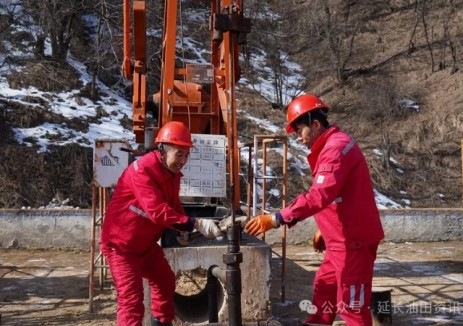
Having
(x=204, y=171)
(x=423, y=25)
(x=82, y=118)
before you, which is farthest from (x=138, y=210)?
(x=423, y=25)

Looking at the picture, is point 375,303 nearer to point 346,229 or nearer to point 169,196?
point 346,229

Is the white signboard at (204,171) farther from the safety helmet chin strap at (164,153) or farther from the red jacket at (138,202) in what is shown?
the safety helmet chin strap at (164,153)

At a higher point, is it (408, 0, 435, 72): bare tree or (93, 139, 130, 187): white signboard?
(408, 0, 435, 72): bare tree

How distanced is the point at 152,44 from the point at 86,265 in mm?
11276

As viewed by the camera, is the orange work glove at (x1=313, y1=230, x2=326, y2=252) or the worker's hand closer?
the worker's hand

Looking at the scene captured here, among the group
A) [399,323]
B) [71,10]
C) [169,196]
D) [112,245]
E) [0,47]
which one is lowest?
[399,323]

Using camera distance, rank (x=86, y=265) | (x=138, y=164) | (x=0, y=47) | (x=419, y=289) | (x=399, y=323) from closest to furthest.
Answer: (x=138, y=164) → (x=399, y=323) → (x=419, y=289) → (x=86, y=265) → (x=0, y=47)

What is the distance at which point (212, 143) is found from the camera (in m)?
6.97

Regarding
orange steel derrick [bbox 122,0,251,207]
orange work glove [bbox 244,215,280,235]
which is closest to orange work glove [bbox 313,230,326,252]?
orange work glove [bbox 244,215,280,235]

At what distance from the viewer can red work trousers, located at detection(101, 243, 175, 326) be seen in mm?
4605

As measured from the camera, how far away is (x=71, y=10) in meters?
17.7

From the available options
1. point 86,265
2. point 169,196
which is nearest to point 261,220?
point 169,196

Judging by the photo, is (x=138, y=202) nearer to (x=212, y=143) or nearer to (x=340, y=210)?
(x=340, y=210)

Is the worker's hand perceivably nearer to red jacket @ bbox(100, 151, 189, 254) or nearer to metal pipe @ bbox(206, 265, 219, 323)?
red jacket @ bbox(100, 151, 189, 254)
